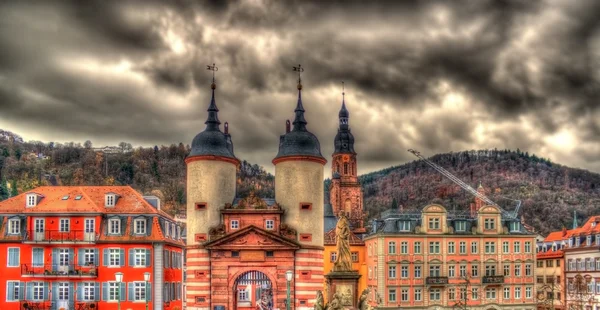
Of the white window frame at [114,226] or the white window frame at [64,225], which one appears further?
the white window frame at [114,226]

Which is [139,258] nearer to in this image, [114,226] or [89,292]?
[114,226]

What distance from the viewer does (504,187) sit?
17412cm

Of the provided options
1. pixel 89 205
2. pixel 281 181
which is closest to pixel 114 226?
pixel 89 205

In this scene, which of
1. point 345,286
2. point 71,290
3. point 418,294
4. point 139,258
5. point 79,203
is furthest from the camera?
point 418,294

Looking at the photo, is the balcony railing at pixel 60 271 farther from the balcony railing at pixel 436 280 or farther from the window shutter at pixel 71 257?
the balcony railing at pixel 436 280

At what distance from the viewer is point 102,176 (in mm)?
152250

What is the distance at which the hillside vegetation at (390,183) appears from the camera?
14088 centimetres

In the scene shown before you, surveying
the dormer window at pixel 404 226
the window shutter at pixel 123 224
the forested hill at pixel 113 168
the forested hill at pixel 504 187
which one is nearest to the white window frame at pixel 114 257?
the window shutter at pixel 123 224

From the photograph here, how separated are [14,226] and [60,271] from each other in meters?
5.17

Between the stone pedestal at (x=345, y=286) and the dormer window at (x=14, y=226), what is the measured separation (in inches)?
1177

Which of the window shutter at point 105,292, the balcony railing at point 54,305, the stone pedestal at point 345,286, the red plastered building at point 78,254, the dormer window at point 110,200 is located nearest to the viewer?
the stone pedestal at point 345,286

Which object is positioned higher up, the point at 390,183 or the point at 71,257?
the point at 390,183

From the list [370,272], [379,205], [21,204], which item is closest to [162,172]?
[379,205]

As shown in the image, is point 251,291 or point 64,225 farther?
point 251,291
